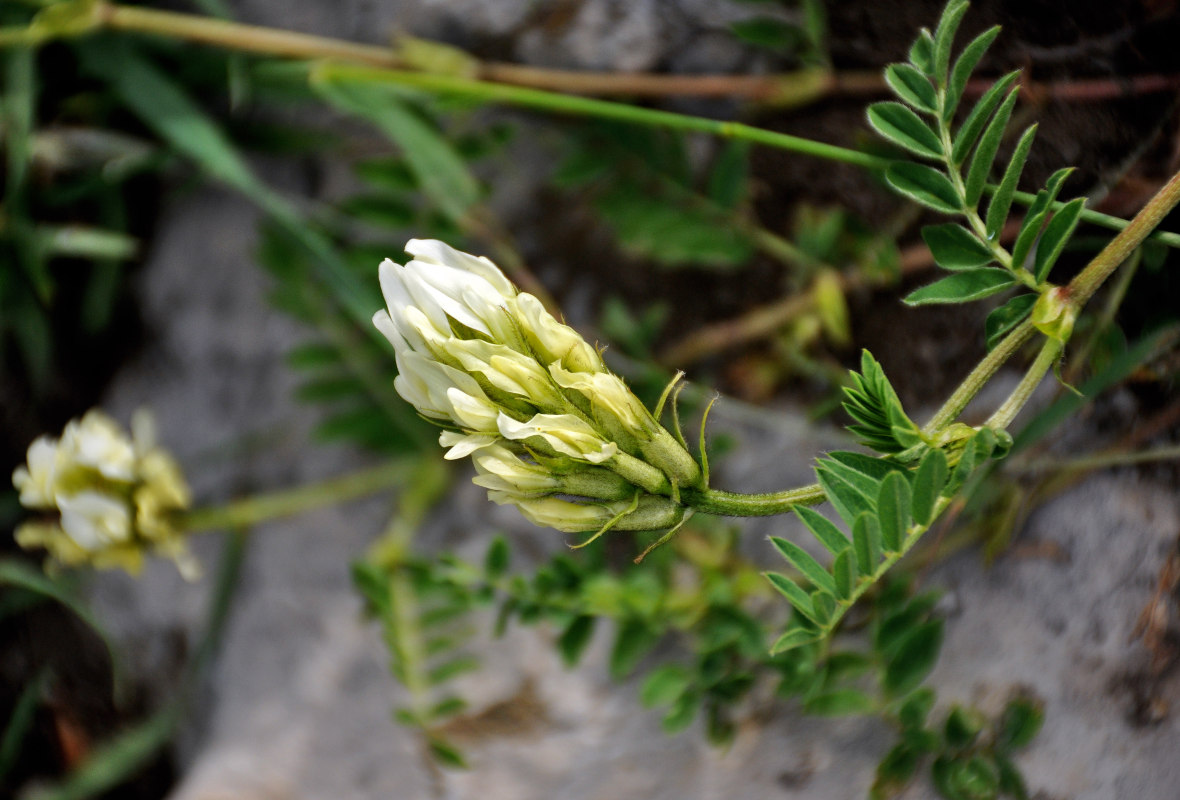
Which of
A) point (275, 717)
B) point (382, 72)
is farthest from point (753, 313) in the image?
point (275, 717)

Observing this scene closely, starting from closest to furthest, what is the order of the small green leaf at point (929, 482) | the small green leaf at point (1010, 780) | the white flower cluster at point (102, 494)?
the small green leaf at point (929, 482) < the small green leaf at point (1010, 780) < the white flower cluster at point (102, 494)

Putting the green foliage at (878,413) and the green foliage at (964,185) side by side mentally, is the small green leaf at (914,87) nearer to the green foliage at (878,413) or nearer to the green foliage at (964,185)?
the green foliage at (964,185)

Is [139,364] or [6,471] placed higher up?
[139,364]

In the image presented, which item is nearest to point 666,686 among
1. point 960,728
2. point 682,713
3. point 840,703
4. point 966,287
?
point 682,713

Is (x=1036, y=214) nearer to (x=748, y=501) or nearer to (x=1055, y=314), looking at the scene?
(x=1055, y=314)

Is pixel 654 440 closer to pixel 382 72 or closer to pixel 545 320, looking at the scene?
pixel 545 320

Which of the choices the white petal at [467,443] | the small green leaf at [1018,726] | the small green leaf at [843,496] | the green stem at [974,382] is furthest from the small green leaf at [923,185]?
the small green leaf at [1018,726]
